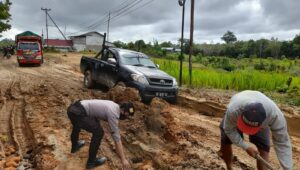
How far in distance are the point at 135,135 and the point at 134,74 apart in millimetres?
3025

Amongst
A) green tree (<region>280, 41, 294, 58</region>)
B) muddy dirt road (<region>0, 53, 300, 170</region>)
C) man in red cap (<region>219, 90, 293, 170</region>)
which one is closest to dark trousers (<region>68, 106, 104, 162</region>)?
muddy dirt road (<region>0, 53, 300, 170</region>)

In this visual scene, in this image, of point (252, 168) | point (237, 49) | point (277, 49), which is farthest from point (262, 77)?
point (237, 49)

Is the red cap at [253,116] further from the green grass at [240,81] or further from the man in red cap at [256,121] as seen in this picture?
the green grass at [240,81]

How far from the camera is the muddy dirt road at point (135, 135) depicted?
19.8 feet

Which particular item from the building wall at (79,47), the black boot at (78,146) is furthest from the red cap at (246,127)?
the building wall at (79,47)

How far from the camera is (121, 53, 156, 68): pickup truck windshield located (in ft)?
36.4

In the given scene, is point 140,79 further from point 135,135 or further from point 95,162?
point 95,162

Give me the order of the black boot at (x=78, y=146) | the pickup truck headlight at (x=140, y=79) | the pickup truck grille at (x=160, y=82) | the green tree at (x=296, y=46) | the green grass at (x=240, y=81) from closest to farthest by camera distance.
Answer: the black boot at (x=78, y=146) → the pickup truck headlight at (x=140, y=79) → the pickup truck grille at (x=160, y=82) → the green grass at (x=240, y=81) → the green tree at (x=296, y=46)

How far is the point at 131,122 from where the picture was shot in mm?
8281

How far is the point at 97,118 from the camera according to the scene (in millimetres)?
5590

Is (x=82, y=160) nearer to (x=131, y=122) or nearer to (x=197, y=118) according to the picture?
(x=131, y=122)

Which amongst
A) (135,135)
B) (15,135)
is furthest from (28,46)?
(135,135)

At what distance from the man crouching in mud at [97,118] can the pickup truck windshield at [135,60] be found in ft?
17.8

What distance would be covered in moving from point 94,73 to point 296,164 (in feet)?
27.0
